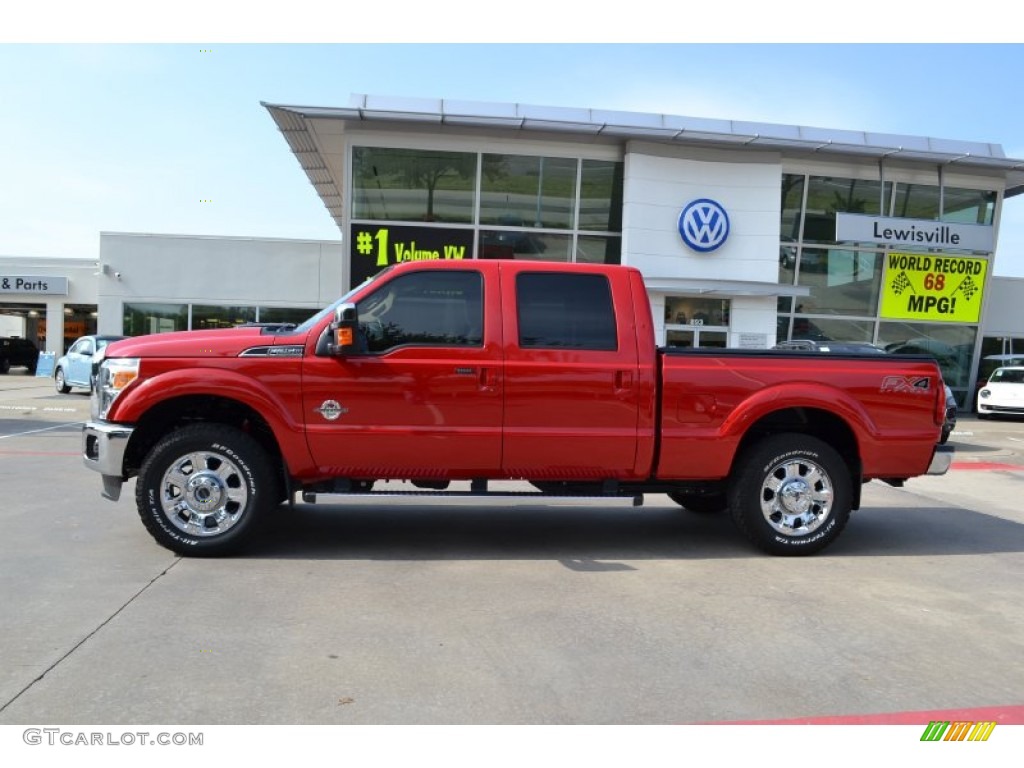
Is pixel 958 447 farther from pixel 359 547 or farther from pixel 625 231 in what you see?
pixel 359 547

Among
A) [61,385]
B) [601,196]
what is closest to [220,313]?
[61,385]

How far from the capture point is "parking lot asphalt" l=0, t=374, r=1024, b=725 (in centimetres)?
340

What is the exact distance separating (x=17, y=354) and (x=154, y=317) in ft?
33.6

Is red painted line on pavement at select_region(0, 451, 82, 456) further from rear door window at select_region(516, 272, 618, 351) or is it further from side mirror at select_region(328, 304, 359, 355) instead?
rear door window at select_region(516, 272, 618, 351)

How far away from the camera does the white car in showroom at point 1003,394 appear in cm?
2080

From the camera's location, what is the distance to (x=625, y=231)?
63.0ft

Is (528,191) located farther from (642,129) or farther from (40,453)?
(40,453)

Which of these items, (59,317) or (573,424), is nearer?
(573,424)

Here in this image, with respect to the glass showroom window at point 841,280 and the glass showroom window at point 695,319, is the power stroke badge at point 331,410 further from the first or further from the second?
the glass showroom window at point 841,280

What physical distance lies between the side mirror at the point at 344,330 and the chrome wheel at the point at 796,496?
323cm

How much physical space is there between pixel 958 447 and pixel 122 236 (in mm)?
23635

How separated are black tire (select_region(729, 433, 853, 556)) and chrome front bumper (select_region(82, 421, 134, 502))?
14.5 ft

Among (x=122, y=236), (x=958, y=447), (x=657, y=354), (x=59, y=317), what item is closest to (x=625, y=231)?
(x=958, y=447)

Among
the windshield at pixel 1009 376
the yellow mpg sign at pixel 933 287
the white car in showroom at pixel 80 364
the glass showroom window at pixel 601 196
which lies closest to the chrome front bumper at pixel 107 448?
the glass showroom window at pixel 601 196
